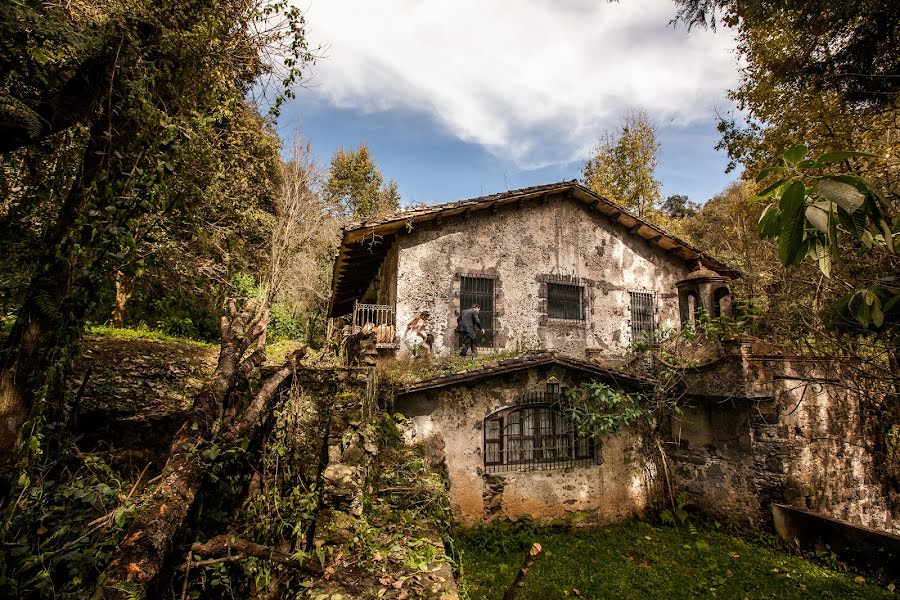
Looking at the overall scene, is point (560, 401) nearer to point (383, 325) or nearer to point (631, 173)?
point (383, 325)

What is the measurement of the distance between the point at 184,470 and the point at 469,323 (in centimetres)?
780

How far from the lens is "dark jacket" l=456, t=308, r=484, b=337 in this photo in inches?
439

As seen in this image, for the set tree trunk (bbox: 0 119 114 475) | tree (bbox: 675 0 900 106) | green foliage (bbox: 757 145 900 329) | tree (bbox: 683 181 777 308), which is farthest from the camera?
tree (bbox: 683 181 777 308)

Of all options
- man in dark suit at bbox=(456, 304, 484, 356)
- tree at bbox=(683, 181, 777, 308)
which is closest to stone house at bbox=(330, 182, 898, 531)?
man in dark suit at bbox=(456, 304, 484, 356)

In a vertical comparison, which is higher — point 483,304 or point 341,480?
point 483,304

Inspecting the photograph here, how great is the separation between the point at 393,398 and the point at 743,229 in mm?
20762

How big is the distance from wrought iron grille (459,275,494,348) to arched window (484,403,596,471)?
113 inches

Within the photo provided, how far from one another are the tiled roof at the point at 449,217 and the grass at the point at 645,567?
7.66 m

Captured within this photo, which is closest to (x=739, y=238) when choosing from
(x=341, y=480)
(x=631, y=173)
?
(x=631, y=173)

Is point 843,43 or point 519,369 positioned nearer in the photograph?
point 843,43

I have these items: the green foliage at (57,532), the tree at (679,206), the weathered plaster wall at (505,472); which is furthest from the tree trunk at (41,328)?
the tree at (679,206)

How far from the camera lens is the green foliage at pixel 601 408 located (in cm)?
925

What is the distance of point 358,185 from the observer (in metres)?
32.1

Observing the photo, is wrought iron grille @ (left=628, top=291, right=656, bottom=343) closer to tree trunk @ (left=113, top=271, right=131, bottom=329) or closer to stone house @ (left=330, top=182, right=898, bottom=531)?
stone house @ (left=330, top=182, right=898, bottom=531)
